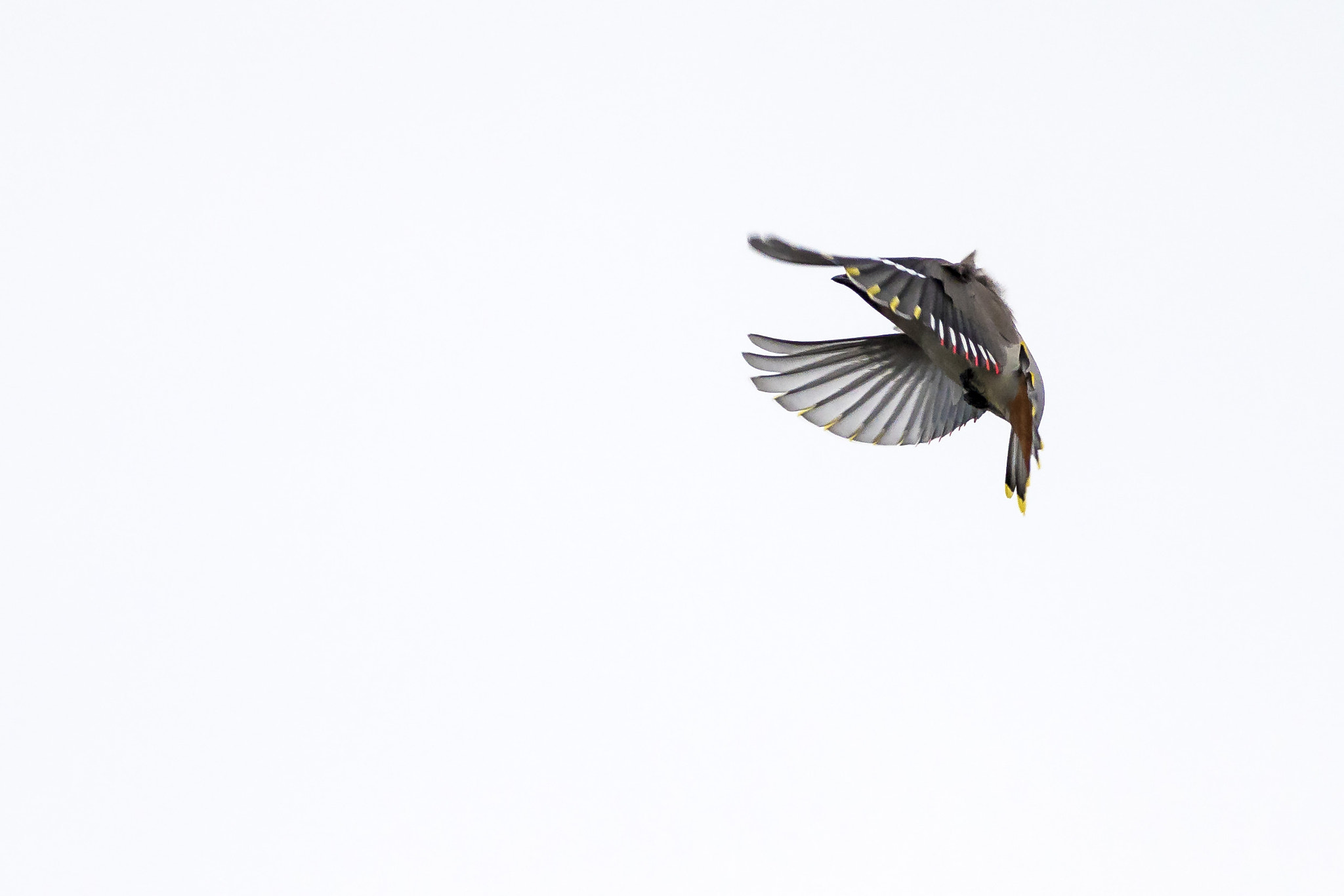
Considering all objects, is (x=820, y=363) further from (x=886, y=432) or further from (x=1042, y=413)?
(x=1042, y=413)

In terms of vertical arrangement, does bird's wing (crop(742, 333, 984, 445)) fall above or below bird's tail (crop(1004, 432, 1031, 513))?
above

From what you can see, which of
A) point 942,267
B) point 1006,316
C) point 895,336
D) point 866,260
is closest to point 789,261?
point 866,260

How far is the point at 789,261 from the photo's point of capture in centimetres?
439

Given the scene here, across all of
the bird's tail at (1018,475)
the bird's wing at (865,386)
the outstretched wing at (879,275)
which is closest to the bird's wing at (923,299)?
the outstretched wing at (879,275)

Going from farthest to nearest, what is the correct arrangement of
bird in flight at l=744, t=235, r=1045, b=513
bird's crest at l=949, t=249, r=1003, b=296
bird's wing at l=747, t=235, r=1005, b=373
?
bird's crest at l=949, t=249, r=1003, b=296, bird in flight at l=744, t=235, r=1045, b=513, bird's wing at l=747, t=235, r=1005, b=373

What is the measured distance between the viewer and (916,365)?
6074 mm

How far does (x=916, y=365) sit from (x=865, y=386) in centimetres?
22

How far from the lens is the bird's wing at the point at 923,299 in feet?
15.4

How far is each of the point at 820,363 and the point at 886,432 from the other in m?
0.42

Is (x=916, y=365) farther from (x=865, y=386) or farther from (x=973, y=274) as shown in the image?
(x=973, y=274)

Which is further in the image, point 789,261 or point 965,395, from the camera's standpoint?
point 965,395

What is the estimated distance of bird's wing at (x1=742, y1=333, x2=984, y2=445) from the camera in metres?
6.02

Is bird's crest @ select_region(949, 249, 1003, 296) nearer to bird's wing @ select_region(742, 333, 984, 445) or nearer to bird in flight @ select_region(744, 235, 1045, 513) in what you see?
bird in flight @ select_region(744, 235, 1045, 513)

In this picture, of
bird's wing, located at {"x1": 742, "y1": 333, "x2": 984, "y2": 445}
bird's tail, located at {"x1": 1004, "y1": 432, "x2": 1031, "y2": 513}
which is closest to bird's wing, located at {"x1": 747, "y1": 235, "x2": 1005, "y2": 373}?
bird's tail, located at {"x1": 1004, "y1": 432, "x2": 1031, "y2": 513}
